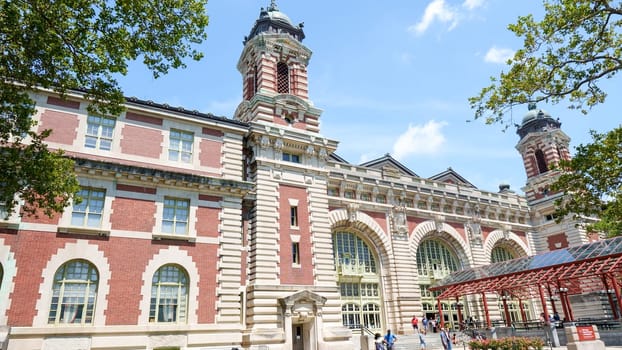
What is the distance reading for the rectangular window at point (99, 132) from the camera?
2095cm

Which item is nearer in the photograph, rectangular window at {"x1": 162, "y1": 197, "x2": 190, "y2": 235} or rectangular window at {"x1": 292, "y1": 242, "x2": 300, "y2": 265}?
rectangular window at {"x1": 162, "y1": 197, "x2": 190, "y2": 235}

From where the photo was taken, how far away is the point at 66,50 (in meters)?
13.4

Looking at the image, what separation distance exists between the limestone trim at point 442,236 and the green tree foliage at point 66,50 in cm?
2689

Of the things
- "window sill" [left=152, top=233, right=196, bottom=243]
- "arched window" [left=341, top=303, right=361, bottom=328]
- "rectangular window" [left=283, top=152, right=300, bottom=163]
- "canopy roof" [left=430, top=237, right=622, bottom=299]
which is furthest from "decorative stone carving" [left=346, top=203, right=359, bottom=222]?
"window sill" [left=152, top=233, right=196, bottom=243]

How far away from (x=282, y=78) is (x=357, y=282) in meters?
17.3

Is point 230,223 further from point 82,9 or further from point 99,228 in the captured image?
point 82,9

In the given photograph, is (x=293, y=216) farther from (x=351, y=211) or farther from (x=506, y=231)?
(x=506, y=231)

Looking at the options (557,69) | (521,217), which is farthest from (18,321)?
(521,217)

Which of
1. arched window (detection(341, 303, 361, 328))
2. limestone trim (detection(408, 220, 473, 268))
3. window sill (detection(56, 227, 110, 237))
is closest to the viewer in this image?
window sill (detection(56, 227, 110, 237))

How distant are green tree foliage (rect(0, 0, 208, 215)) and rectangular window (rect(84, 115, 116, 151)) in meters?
6.29

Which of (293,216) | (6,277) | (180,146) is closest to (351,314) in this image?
(293,216)

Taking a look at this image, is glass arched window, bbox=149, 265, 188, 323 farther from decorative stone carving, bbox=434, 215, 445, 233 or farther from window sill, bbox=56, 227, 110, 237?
decorative stone carving, bbox=434, 215, 445, 233

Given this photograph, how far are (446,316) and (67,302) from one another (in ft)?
98.2

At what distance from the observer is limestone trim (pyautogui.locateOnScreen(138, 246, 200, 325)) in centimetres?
1904
